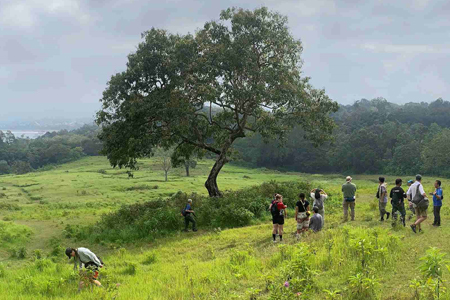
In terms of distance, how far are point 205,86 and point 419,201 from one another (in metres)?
14.5

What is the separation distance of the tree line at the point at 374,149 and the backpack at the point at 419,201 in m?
56.8

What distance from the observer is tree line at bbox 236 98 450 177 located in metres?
73.9

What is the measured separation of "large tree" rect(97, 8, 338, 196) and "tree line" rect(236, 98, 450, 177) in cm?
4471

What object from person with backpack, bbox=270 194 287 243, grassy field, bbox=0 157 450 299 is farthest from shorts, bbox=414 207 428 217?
person with backpack, bbox=270 194 287 243

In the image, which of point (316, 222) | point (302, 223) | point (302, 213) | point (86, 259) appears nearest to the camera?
point (86, 259)

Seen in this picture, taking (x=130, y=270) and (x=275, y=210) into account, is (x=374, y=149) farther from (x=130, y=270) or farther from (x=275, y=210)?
(x=130, y=270)

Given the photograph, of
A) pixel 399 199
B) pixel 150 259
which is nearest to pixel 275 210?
pixel 399 199

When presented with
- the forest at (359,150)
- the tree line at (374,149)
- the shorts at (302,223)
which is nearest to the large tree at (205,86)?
the shorts at (302,223)

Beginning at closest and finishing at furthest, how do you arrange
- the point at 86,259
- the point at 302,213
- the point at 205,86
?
the point at 86,259 < the point at 302,213 < the point at 205,86

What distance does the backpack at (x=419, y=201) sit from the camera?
1340cm

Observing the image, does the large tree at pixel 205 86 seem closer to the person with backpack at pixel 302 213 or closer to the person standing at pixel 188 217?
the person standing at pixel 188 217

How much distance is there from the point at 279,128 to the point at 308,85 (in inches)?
203

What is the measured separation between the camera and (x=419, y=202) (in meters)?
13.5

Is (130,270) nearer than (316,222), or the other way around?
(130,270)
